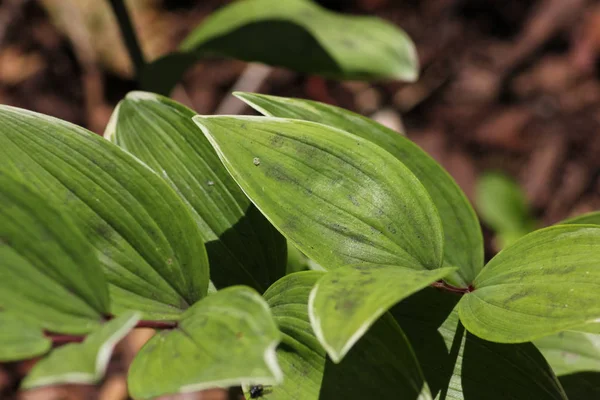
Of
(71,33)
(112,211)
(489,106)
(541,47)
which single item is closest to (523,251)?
(112,211)

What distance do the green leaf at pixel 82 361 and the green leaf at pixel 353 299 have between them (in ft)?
0.51

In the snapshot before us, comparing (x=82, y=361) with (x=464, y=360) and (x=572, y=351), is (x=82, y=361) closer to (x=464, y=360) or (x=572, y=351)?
(x=464, y=360)

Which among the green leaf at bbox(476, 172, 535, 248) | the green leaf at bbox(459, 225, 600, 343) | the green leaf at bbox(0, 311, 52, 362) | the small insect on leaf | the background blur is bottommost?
the green leaf at bbox(476, 172, 535, 248)

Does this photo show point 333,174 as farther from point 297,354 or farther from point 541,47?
point 541,47

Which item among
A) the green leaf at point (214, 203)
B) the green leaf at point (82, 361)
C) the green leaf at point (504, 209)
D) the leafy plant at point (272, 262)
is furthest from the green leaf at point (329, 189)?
the green leaf at point (504, 209)

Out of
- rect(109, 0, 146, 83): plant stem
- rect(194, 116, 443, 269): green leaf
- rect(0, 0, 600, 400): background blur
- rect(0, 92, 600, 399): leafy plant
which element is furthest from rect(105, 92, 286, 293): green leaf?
rect(0, 0, 600, 400): background blur

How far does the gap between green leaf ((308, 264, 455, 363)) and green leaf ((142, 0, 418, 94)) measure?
0.67m

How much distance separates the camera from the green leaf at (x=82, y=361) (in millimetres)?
445

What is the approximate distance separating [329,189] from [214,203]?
0.16 meters

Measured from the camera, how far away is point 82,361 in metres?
0.46

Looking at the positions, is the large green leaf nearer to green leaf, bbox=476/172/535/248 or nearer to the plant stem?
the plant stem

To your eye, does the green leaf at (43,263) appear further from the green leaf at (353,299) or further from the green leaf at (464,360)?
the green leaf at (464,360)

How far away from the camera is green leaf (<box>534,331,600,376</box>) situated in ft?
2.79

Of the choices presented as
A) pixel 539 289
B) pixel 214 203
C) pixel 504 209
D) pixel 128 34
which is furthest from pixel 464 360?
pixel 504 209
